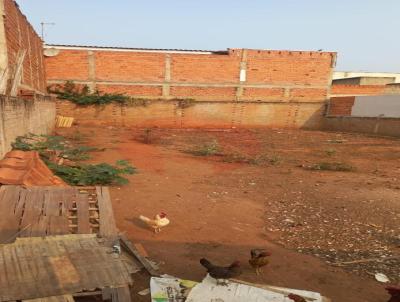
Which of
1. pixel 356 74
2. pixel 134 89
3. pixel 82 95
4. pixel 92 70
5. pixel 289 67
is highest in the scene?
pixel 356 74

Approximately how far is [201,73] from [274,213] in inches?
596

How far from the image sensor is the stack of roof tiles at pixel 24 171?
4.61m

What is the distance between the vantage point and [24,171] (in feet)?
16.3

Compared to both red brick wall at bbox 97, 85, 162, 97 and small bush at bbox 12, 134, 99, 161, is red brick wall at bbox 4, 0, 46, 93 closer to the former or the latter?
small bush at bbox 12, 134, 99, 161

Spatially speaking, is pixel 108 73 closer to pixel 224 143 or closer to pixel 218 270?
pixel 224 143

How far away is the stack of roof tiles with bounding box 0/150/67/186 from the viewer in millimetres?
4605

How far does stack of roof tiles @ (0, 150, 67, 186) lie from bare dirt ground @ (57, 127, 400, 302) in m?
1.29

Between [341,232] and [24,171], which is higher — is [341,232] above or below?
below

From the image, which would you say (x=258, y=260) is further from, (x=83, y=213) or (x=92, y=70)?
(x=92, y=70)

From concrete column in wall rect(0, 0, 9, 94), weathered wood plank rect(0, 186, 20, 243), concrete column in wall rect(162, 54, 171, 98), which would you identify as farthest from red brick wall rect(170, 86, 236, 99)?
weathered wood plank rect(0, 186, 20, 243)

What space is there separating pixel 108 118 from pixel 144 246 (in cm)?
1534

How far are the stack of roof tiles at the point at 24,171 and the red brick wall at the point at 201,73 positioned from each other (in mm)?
13479

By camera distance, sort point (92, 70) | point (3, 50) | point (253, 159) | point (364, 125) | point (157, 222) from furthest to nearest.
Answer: point (364, 125) < point (92, 70) < point (253, 159) < point (3, 50) < point (157, 222)

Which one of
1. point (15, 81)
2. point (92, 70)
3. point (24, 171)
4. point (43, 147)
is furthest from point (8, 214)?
point (92, 70)
